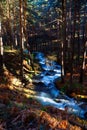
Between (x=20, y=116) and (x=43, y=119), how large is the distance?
1076 mm

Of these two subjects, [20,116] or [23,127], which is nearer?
[23,127]

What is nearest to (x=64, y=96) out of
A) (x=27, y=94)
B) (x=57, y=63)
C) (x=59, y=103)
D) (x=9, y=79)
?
(x=59, y=103)

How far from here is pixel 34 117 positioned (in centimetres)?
1108

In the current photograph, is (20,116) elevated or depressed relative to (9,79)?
elevated

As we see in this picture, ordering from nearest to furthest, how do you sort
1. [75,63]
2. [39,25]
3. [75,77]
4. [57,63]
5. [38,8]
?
[75,77] → [75,63] → [57,63] → [39,25] → [38,8]

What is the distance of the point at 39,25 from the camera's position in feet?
229

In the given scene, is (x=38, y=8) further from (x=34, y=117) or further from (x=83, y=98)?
(x=34, y=117)

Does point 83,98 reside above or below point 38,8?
below

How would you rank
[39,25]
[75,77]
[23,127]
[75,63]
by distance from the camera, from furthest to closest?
1. [39,25]
2. [75,63]
3. [75,77]
4. [23,127]

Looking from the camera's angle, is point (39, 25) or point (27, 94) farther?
point (39, 25)

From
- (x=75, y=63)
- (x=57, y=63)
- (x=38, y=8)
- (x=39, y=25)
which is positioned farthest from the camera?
(x=38, y=8)

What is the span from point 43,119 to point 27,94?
10146 mm

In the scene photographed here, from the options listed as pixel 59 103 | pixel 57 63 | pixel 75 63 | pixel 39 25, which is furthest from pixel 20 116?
pixel 39 25

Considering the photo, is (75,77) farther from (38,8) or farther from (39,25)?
(38,8)
